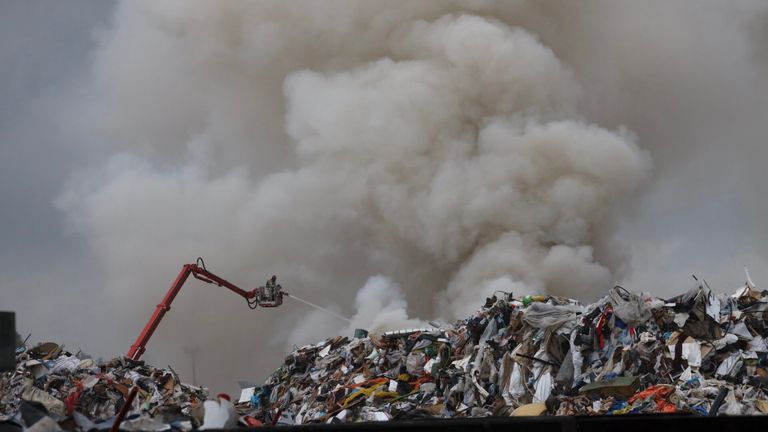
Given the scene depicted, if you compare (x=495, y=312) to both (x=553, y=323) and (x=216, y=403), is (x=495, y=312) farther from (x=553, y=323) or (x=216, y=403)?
(x=216, y=403)

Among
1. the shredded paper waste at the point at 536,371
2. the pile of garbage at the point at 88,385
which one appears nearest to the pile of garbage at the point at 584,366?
the shredded paper waste at the point at 536,371

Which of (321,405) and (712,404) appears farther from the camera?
(321,405)

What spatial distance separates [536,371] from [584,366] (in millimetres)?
956

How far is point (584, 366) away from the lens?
14453mm

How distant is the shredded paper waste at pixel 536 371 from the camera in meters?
12.6

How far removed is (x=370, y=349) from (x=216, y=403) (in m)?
13.4

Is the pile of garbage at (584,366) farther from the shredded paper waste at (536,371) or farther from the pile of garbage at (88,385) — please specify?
the pile of garbage at (88,385)

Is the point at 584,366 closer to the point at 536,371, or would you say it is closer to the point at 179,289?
the point at 536,371

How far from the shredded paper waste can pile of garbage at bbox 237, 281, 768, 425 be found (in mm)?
25

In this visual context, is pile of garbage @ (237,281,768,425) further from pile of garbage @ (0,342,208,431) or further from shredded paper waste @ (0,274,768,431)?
pile of garbage @ (0,342,208,431)

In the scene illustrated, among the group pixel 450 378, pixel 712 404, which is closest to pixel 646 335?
pixel 712 404

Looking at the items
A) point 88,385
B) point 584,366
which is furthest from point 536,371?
point 88,385

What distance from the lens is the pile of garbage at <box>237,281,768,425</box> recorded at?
1241cm

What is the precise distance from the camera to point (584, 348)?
14.7m
